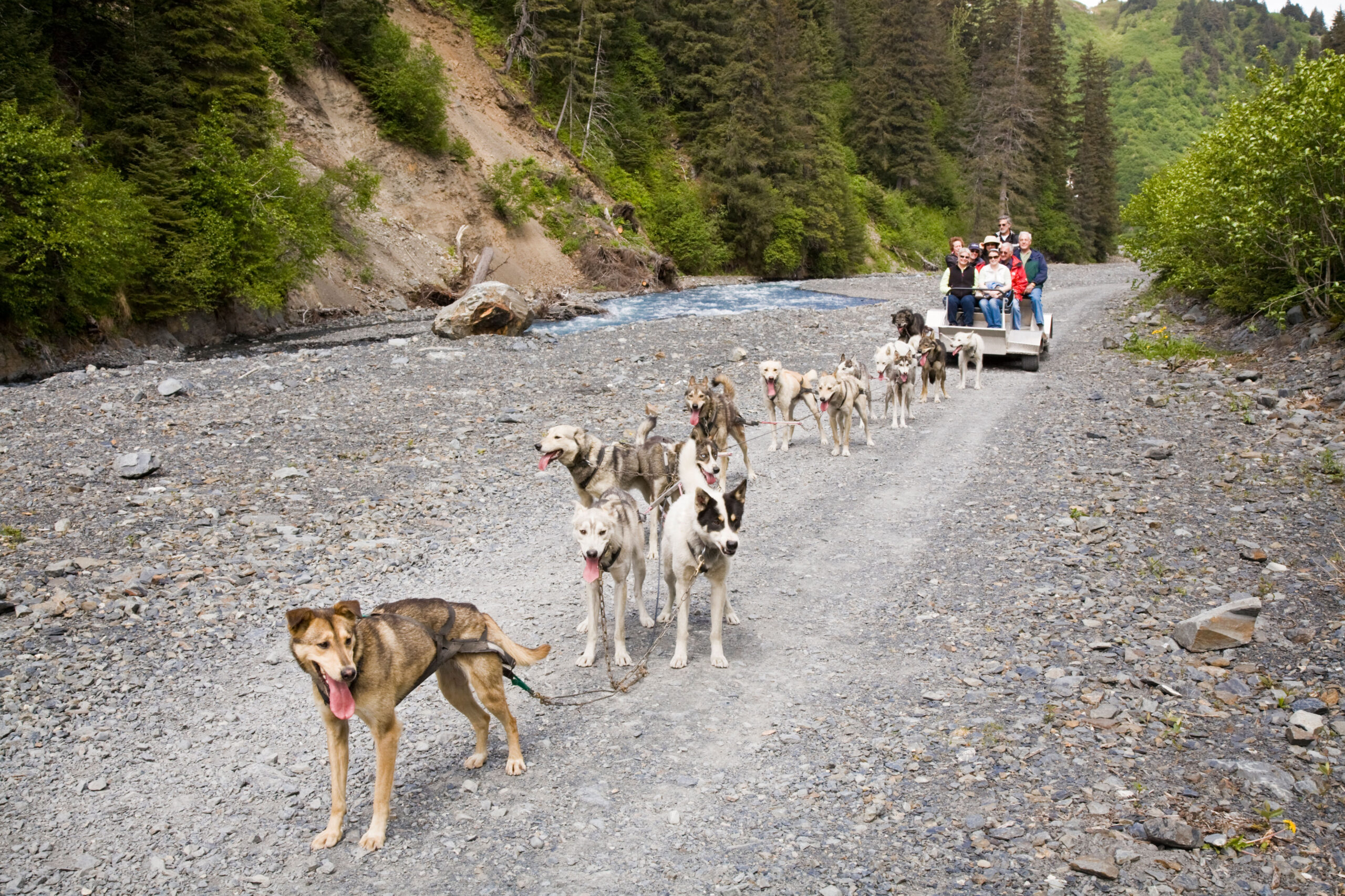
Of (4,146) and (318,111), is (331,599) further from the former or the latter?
(318,111)

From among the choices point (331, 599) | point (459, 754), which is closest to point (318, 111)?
point (331, 599)

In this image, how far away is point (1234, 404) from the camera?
37.9ft

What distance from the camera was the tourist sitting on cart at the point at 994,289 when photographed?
16922 mm

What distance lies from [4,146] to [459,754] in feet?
56.5

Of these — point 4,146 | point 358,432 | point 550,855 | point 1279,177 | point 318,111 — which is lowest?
point 550,855

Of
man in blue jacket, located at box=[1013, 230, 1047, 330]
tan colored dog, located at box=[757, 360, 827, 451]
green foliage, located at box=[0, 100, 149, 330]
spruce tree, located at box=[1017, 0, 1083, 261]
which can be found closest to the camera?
tan colored dog, located at box=[757, 360, 827, 451]

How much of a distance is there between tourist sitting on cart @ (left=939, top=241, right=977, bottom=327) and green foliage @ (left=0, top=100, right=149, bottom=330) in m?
17.6

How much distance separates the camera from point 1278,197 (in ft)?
41.1

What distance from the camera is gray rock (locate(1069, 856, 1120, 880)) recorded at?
3.57 metres

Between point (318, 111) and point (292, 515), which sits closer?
point (292, 515)

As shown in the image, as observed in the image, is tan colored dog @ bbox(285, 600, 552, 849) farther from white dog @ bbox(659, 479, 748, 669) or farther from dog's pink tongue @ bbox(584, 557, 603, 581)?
white dog @ bbox(659, 479, 748, 669)

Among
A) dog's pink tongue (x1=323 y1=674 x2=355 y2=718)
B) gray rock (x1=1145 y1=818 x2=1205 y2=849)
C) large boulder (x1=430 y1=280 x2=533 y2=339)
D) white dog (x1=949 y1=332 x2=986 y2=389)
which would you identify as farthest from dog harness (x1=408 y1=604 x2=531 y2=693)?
large boulder (x1=430 y1=280 x2=533 y2=339)

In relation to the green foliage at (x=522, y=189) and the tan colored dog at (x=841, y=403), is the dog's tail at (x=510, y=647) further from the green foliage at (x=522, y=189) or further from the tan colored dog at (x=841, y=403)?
the green foliage at (x=522, y=189)

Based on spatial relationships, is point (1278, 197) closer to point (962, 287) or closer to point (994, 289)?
point (994, 289)
